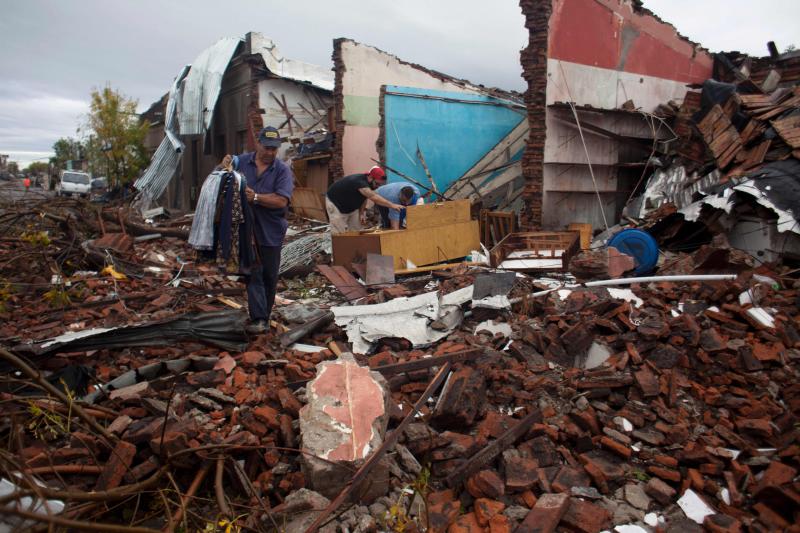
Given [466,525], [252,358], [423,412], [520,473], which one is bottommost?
[466,525]

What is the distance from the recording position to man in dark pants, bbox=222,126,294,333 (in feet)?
15.4

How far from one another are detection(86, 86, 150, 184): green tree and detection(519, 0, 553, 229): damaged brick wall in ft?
68.9

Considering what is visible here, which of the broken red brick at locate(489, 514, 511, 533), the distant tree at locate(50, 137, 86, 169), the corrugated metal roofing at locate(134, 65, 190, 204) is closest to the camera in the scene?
the broken red brick at locate(489, 514, 511, 533)

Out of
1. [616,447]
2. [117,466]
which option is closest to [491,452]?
[616,447]

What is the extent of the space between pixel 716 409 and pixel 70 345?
4.71 meters

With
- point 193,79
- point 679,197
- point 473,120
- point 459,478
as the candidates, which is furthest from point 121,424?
point 193,79

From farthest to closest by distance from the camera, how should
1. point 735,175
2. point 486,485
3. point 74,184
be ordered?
point 74,184
point 735,175
point 486,485

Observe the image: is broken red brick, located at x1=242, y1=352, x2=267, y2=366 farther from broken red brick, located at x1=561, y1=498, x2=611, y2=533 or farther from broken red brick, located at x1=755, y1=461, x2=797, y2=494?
broken red brick, located at x1=755, y1=461, x2=797, y2=494

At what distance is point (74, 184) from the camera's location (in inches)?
1126

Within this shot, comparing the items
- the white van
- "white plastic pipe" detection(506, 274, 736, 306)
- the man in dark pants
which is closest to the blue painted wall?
"white plastic pipe" detection(506, 274, 736, 306)

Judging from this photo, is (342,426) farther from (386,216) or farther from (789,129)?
(789,129)

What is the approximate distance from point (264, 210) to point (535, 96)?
268 inches

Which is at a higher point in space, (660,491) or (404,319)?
(404,319)

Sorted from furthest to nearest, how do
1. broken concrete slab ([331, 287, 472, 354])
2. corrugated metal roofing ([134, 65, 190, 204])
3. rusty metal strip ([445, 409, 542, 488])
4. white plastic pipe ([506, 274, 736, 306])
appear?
corrugated metal roofing ([134, 65, 190, 204]) < white plastic pipe ([506, 274, 736, 306]) < broken concrete slab ([331, 287, 472, 354]) < rusty metal strip ([445, 409, 542, 488])
